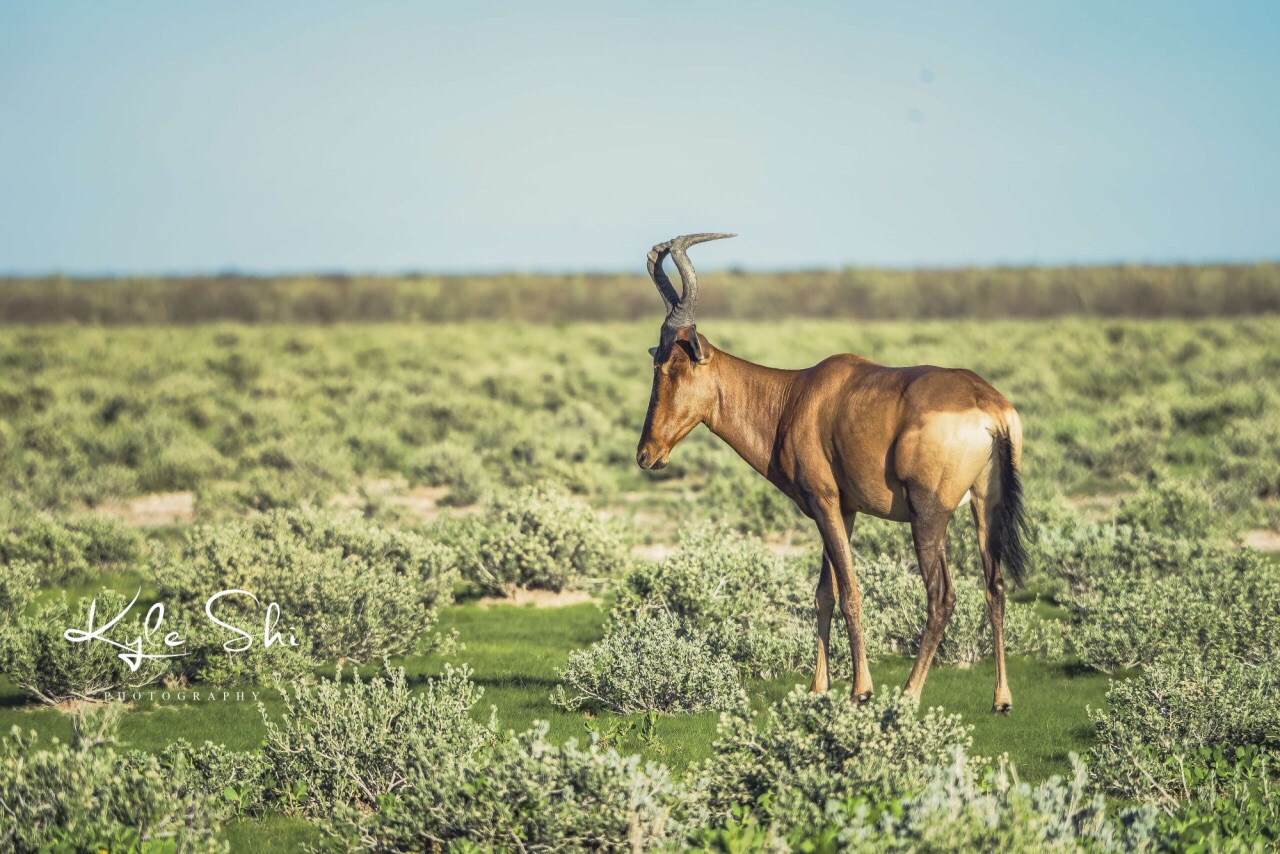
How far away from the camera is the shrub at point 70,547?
14.6 m

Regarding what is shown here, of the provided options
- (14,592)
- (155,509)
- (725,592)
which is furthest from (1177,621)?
(155,509)

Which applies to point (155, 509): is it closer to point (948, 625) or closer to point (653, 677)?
point (653, 677)

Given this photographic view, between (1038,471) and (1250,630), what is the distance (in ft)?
38.2

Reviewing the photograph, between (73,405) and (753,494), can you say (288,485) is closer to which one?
(753,494)

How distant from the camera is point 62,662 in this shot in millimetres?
9602

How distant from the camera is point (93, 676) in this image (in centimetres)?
979

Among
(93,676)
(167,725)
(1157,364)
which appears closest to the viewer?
(167,725)

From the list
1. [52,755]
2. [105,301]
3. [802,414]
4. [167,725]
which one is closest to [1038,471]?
[802,414]

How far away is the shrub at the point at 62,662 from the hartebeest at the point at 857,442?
175 inches

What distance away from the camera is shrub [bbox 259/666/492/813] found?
6965mm

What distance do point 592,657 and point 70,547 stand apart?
8.13 meters

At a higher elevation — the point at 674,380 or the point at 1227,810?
the point at 674,380

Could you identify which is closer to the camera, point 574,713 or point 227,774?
point 227,774

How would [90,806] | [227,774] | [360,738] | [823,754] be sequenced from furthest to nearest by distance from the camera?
[227,774] < [360,738] < [823,754] < [90,806]
